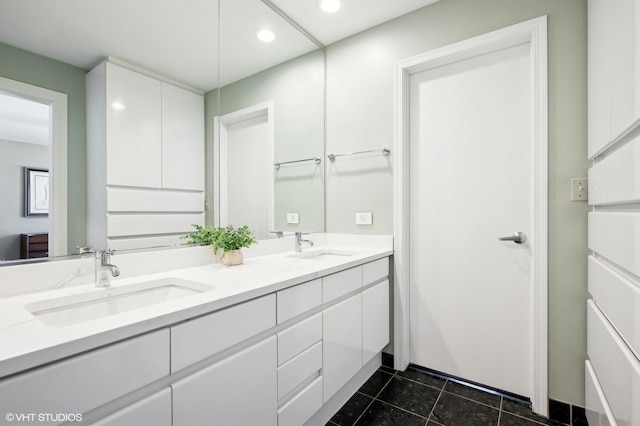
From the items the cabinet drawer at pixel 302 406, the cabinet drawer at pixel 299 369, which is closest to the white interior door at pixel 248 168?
the cabinet drawer at pixel 299 369

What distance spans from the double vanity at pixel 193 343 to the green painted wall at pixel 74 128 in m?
0.17

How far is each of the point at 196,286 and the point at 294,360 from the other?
502mm

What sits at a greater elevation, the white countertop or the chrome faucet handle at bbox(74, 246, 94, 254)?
the chrome faucet handle at bbox(74, 246, 94, 254)

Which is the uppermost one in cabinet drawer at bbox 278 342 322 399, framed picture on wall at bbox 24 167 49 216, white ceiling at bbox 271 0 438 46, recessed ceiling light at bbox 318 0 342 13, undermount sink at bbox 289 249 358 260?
recessed ceiling light at bbox 318 0 342 13

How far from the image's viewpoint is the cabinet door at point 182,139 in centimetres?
149

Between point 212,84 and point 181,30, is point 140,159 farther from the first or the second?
point 181,30

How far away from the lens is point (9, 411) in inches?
23.7

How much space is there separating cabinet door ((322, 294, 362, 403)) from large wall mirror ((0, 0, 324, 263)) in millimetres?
767

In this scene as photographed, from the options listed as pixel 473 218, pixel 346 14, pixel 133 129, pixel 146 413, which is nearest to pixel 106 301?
pixel 146 413

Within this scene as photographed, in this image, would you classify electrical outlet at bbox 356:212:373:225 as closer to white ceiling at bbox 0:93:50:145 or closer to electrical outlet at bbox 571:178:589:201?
electrical outlet at bbox 571:178:589:201

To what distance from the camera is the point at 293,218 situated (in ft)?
7.57

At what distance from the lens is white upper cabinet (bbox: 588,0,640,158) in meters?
0.90

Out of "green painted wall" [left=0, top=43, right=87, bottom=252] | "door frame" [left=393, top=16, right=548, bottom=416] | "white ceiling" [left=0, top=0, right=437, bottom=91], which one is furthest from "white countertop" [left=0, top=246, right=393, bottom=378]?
"door frame" [left=393, top=16, right=548, bottom=416]

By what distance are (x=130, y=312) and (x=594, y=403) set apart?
6.05 ft
